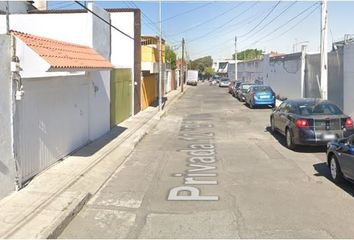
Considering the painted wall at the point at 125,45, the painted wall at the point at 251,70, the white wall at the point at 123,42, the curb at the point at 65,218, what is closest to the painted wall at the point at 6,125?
the curb at the point at 65,218

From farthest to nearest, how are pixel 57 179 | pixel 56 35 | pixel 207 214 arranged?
1. pixel 56 35
2. pixel 57 179
3. pixel 207 214

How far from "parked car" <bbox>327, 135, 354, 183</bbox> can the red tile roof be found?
18.8ft

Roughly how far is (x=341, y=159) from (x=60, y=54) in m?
6.35

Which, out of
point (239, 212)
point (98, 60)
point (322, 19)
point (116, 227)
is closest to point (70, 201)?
point (116, 227)

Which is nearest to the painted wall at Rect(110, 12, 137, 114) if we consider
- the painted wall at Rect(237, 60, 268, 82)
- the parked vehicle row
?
the parked vehicle row

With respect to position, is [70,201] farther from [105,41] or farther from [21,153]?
[105,41]

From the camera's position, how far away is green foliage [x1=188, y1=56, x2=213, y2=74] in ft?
452

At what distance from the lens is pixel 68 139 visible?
37.4 feet

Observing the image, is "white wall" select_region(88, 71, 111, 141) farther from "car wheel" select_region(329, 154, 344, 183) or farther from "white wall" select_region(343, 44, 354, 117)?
"white wall" select_region(343, 44, 354, 117)

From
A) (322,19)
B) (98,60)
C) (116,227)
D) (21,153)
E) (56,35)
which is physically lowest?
(116,227)

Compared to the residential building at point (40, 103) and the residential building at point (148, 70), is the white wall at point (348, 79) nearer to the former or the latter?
the residential building at point (40, 103)

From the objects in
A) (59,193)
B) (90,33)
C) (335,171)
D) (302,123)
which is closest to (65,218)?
(59,193)

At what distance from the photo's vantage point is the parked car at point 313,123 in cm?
1186

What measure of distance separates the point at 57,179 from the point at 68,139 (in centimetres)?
280
